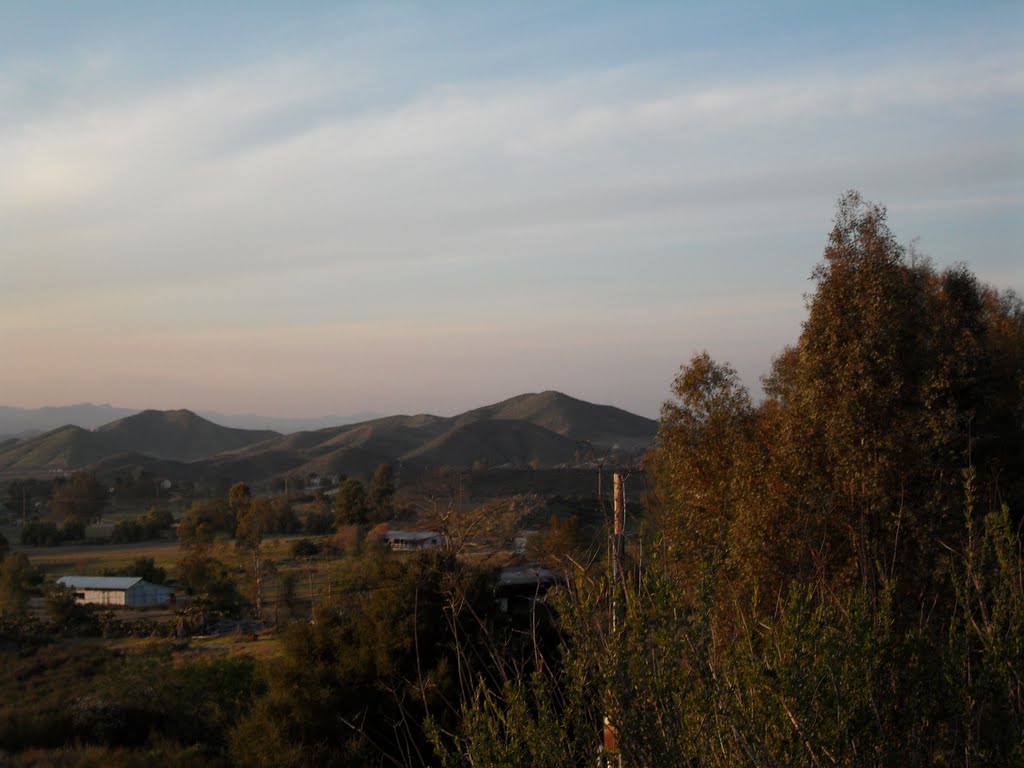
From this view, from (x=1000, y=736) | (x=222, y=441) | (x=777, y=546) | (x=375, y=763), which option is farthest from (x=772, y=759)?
(x=222, y=441)

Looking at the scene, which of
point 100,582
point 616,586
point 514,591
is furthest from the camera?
point 100,582

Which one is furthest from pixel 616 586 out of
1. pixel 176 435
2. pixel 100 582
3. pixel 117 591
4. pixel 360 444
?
pixel 176 435

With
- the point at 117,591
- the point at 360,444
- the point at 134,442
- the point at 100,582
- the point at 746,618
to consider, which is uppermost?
the point at 746,618

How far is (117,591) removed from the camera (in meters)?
40.2

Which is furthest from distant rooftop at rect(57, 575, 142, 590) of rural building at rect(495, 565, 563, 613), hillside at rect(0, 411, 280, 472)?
hillside at rect(0, 411, 280, 472)

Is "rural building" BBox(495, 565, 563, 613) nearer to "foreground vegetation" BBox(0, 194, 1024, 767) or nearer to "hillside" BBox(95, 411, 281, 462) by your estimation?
"foreground vegetation" BBox(0, 194, 1024, 767)

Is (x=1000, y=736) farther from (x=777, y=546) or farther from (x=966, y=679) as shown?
(x=777, y=546)

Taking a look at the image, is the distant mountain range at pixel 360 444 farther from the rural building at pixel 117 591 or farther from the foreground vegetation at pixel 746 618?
the foreground vegetation at pixel 746 618

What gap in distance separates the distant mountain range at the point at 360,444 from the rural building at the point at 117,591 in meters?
25.6

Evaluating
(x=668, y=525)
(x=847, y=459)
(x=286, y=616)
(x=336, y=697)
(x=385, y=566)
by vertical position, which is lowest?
(x=286, y=616)

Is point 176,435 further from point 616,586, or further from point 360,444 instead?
point 616,586

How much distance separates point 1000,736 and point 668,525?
9.16 metres

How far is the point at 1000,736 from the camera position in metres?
3.38

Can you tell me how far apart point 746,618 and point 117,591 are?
135 ft
